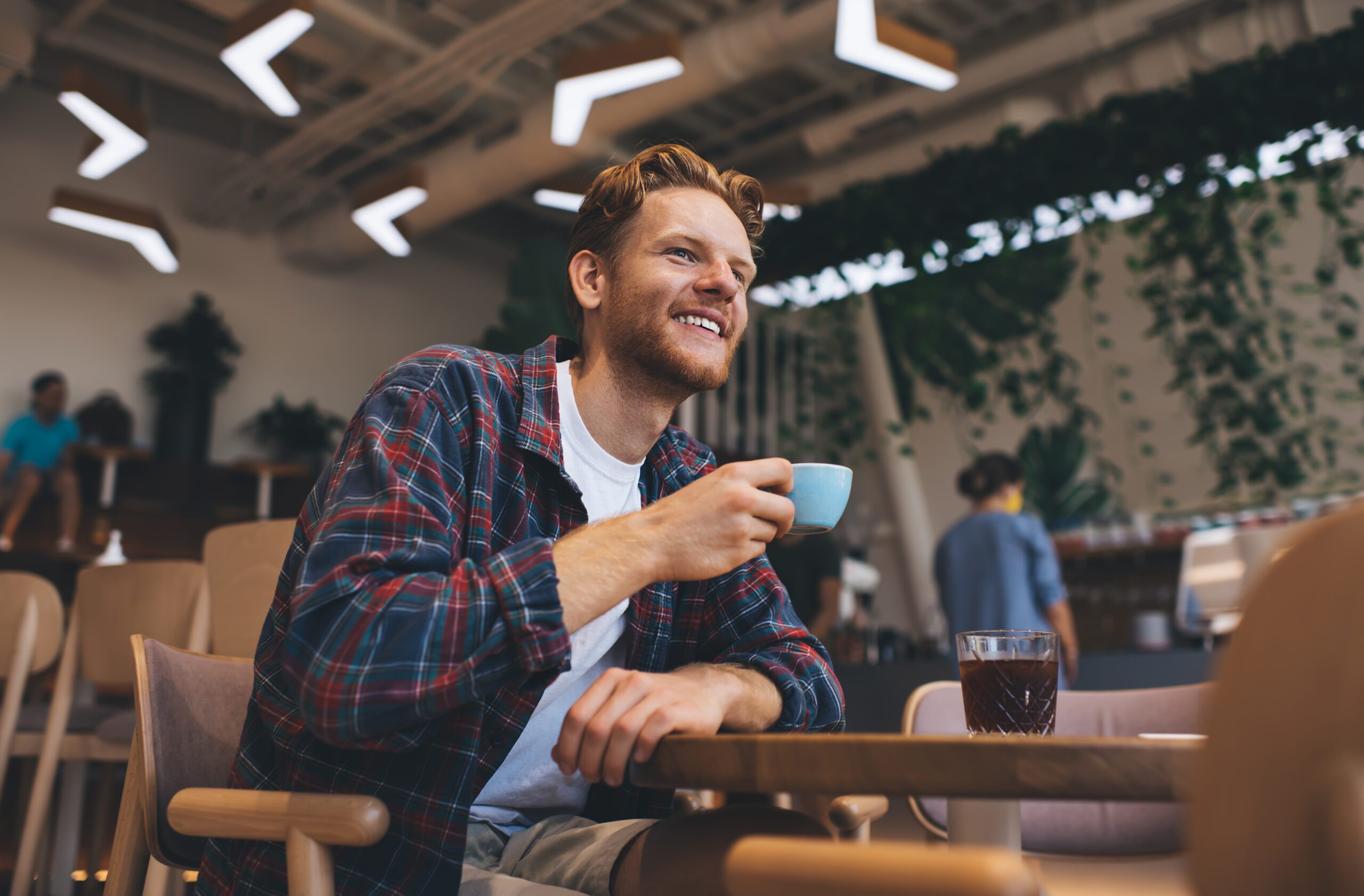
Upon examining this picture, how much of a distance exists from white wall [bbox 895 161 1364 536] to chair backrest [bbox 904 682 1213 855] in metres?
5.64

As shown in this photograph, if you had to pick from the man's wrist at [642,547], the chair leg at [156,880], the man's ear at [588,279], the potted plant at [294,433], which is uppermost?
the potted plant at [294,433]

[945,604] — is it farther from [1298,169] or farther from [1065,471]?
[1065,471]

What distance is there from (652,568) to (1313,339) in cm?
562

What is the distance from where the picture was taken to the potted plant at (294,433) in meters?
7.86

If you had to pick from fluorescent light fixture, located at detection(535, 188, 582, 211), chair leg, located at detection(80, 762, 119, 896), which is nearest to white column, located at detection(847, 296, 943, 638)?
fluorescent light fixture, located at detection(535, 188, 582, 211)

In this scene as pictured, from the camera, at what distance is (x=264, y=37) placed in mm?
3975

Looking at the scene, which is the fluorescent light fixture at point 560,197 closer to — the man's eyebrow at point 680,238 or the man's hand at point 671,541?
the man's eyebrow at point 680,238

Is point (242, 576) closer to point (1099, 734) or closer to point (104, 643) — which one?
point (104, 643)

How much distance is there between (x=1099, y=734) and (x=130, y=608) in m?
2.24

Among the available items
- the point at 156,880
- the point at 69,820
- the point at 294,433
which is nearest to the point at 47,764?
the point at 69,820

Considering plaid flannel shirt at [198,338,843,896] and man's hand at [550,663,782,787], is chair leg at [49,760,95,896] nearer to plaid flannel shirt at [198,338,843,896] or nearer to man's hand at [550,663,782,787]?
plaid flannel shirt at [198,338,843,896]

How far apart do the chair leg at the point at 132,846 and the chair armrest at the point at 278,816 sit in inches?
11.8

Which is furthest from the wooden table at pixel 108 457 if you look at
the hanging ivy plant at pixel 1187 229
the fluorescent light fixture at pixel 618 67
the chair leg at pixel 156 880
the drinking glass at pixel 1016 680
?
the drinking glass at pixel 1016 680

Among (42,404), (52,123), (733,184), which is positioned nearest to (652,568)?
(733,184)
